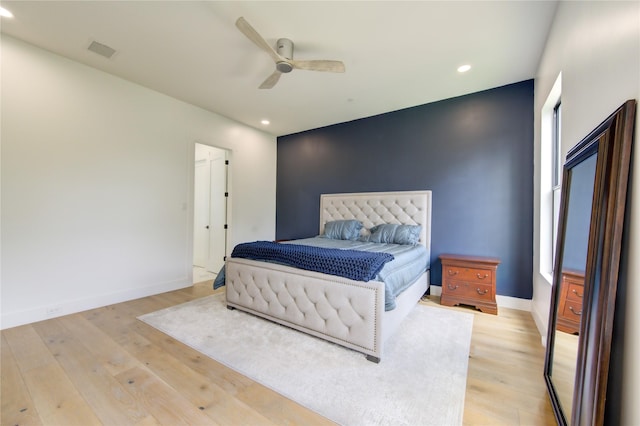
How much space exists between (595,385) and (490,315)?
7.76 ft

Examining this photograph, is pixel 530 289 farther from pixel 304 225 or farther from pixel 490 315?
pixel 304 225

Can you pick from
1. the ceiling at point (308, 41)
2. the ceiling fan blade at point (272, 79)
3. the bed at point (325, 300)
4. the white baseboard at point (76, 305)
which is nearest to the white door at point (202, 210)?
the white baseboard at point (76, 305)

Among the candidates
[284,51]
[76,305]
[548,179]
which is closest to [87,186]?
[76,305]

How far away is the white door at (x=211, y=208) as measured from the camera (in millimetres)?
5027

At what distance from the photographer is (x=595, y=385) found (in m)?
1.02

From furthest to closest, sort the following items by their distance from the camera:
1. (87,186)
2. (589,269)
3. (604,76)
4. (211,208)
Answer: (211,208) → (87,186) → (604,76) → (589,269)

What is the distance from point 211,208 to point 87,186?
2218 millimetres

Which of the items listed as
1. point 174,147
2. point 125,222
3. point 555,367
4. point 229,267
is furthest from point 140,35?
point 555,367

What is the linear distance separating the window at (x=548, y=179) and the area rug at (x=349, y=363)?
1.09 metres

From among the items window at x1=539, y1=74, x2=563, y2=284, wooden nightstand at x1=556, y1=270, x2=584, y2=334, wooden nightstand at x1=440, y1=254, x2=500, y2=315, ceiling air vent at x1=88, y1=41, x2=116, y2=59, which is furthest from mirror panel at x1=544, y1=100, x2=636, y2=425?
ceiling air vent at x1=88, y1=41, x2=116, y2=59

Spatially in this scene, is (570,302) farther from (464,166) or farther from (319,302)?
(464,166)

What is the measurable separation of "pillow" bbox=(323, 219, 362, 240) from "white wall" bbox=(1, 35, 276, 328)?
7.59 ft

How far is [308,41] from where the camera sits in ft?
8.44

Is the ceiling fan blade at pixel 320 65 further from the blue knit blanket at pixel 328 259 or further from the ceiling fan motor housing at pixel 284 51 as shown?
the blue knit blanket at pixel 328 259
